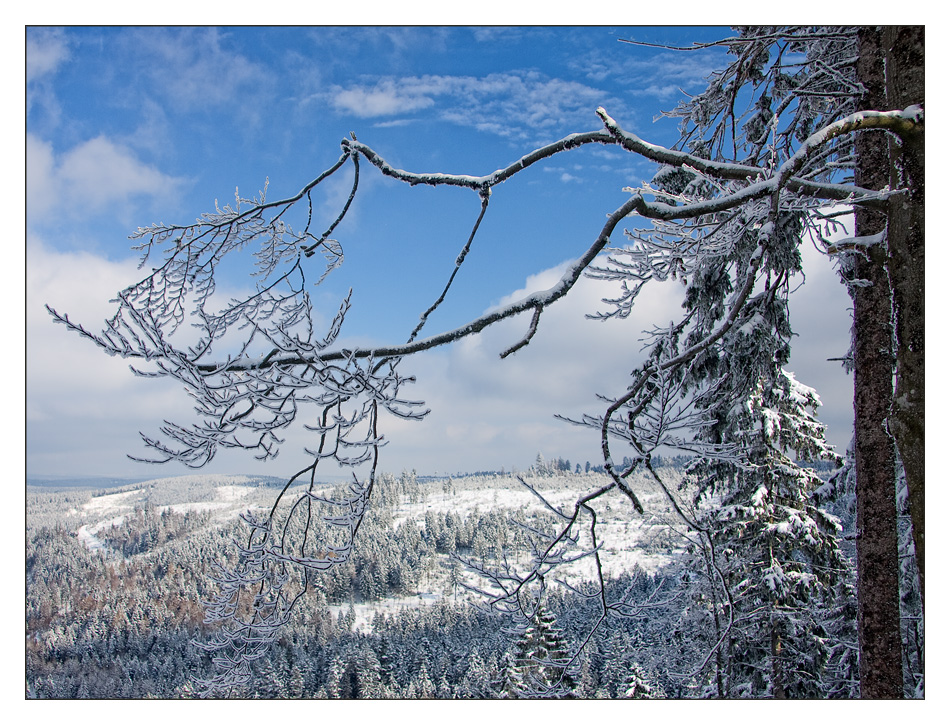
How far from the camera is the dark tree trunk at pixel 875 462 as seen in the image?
2.74 metres

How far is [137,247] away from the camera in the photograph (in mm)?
2756

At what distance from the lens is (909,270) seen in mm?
2379

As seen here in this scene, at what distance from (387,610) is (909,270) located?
54431 mm

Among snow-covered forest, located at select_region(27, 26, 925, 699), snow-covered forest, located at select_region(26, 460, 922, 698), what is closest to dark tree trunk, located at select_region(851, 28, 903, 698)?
snow-covered forest, located at select_region(27, 26, 925, 699)

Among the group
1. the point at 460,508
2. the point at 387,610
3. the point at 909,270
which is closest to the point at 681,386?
the point at 909,270

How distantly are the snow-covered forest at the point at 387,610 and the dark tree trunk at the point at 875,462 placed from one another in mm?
990

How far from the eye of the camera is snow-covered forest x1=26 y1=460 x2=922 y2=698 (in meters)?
5.70

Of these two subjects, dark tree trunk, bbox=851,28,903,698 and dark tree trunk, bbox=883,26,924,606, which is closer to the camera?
dark tree trunk, bbox=883,26,924,606

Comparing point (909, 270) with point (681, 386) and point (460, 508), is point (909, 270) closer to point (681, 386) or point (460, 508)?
point (681, 386)

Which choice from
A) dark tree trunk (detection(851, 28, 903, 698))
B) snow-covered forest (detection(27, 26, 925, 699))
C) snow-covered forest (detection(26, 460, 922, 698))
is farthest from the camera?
snow-covered forest (detection(26, 460, 922, 698))

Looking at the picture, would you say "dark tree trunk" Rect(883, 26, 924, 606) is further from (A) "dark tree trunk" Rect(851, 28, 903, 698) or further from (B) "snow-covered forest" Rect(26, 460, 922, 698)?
(B) "snow-covered forest" Rect(26, 460, 922, 698)

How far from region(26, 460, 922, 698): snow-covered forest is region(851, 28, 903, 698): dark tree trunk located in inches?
39.0

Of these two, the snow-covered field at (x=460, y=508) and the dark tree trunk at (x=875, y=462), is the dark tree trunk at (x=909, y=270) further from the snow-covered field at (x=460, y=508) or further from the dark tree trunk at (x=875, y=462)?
the snow-covered field at (x=460, y=508)
